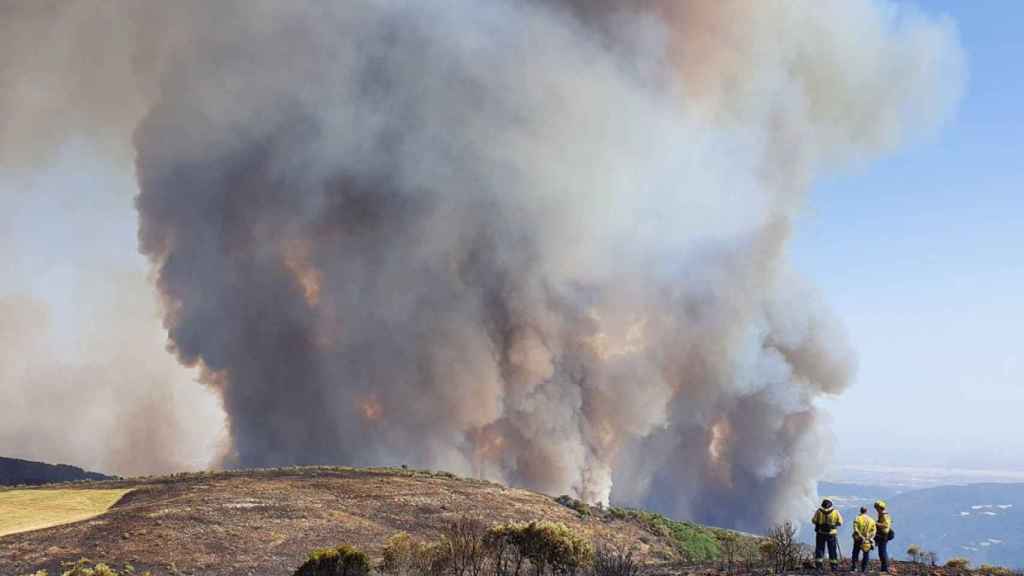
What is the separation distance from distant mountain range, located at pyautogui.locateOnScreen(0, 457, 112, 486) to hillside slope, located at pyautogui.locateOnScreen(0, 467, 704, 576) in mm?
33513

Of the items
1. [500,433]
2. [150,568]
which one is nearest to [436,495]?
[150,568]

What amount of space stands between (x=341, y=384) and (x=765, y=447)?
135ft

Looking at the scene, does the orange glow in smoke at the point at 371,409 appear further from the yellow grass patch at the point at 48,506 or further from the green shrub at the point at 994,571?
the green shrub at the point at 994,571

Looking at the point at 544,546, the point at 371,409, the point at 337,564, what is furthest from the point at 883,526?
the point at 371,409

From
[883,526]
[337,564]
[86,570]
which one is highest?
[883,526]

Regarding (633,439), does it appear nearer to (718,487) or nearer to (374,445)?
(718,487)

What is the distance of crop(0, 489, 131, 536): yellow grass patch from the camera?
31391mm

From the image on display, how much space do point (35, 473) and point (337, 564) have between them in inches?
2613

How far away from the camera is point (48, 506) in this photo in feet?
116

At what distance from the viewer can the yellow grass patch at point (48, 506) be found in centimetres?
3139

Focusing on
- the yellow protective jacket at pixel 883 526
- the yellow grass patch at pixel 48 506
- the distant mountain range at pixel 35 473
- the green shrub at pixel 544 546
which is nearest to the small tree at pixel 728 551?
the green shrub at pixel 544 546

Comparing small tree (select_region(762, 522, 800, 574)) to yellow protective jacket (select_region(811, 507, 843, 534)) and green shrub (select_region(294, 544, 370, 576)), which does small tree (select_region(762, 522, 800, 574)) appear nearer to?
yellow protective jacket (select_region(811, 507, 843, 534))

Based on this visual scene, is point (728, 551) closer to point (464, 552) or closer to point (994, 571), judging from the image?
point (994, 571)

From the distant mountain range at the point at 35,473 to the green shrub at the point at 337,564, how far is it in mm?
56103
